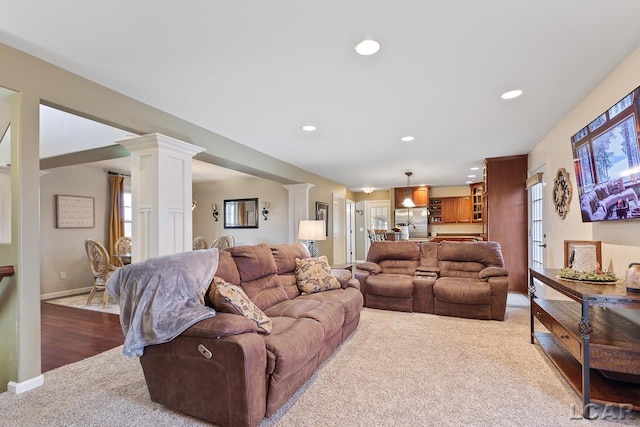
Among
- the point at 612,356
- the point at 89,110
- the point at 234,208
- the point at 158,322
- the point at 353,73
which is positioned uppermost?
the point at 353,73

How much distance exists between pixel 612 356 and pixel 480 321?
193 centimetres

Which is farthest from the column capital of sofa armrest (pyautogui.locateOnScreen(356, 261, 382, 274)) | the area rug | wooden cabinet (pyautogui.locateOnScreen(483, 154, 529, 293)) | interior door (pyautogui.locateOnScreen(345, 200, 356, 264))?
interior door (pyautogui.locateOnScreen(345, 200, 356, 264))

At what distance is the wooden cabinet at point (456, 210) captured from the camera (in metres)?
8.59

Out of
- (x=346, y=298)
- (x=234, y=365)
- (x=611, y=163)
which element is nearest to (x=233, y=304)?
(x=234, y=365)

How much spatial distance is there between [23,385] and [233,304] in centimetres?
160

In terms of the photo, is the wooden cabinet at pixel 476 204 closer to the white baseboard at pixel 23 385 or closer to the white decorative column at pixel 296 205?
the white decorative column at pixel 296 205

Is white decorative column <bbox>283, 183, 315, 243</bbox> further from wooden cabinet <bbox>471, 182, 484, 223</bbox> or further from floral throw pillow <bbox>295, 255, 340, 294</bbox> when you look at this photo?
wooden cabinet <bbox>471, 182, 484, 223</bbox>

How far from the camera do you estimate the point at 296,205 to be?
652 centimetres

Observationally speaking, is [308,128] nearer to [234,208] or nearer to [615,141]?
[615,141]

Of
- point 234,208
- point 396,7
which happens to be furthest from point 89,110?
point 234,208

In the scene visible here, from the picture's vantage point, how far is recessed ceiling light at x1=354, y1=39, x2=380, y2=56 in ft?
6.70

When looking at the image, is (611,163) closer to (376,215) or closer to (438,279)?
(438,279)

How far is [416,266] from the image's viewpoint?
4707 mm

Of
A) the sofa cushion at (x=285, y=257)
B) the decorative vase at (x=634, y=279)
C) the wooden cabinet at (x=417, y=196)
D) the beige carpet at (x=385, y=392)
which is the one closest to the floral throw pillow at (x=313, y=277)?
the sofa cushion at (x=285, y=257)
